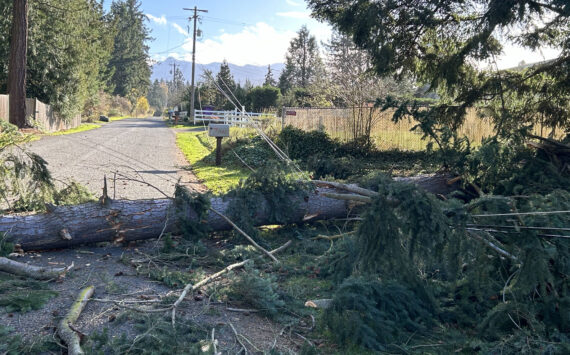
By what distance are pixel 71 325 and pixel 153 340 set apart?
0.63 meters

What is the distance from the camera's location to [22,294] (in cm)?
382

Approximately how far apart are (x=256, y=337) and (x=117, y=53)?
71310 millimetres

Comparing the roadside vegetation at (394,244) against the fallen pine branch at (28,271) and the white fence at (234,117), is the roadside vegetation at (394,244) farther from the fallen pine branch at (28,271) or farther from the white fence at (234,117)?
the white fence at (234,117)

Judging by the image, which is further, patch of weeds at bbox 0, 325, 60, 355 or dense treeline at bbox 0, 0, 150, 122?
dense treeline at bbox 0, 0, 150, 122

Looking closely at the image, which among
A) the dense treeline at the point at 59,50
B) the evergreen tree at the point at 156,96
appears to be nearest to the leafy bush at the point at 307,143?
the dense treeline at the point at 59,50

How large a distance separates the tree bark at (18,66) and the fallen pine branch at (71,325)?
18.0 metres

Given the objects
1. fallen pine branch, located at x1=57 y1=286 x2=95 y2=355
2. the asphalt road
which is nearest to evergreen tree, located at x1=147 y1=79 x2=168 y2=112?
the asphalt road

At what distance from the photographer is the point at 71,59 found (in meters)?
25.0

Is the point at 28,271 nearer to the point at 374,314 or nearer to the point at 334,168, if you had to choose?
the point at 374,314

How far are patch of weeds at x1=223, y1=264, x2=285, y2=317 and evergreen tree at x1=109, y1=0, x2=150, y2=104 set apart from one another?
2595 inches

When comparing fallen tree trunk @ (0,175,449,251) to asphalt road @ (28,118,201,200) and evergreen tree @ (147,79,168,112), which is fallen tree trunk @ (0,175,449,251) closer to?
asphalt road @ (28,118,201,200)

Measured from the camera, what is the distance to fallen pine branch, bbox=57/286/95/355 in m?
2.98

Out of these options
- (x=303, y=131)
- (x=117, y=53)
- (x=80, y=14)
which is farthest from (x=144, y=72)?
(x=303, y=131)

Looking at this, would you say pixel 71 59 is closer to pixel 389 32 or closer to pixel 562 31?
pixel 389 32
